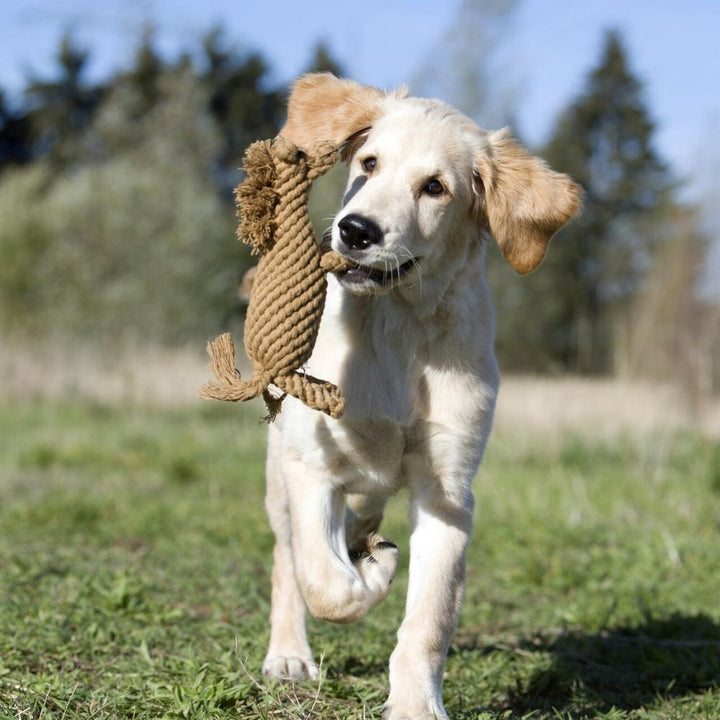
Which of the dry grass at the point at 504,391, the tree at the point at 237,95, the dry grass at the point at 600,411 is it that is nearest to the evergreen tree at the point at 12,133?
the tree at the point at 237,95

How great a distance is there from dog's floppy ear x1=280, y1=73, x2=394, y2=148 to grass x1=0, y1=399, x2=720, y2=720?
181 cm

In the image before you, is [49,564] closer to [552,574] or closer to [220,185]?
[552,574]

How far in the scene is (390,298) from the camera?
11.2 feet

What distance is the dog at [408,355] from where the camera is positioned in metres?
3.06

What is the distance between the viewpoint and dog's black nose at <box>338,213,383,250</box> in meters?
3.01

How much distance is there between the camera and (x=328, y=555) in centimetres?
307

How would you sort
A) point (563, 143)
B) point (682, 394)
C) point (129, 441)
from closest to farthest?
Answer: 1. point (129, 441)
2. point (682, 394)
3. point (563, 143)

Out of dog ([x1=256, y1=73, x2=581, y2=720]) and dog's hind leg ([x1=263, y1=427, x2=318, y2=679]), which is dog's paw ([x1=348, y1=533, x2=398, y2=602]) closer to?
dog ([x1=256, y1=73, x2=581, y2=720])

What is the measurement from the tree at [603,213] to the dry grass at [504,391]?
10290 millimetres

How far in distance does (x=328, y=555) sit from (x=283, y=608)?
3.12 feet

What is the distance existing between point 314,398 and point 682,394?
427 inches

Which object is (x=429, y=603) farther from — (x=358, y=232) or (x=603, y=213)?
(x=603, y=213)

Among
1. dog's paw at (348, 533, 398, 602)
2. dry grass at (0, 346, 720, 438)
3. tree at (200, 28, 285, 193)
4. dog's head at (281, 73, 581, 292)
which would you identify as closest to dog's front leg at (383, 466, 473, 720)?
dog's paw at (348, 533, 398, 602)

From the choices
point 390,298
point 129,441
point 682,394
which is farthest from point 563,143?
point 390,298
